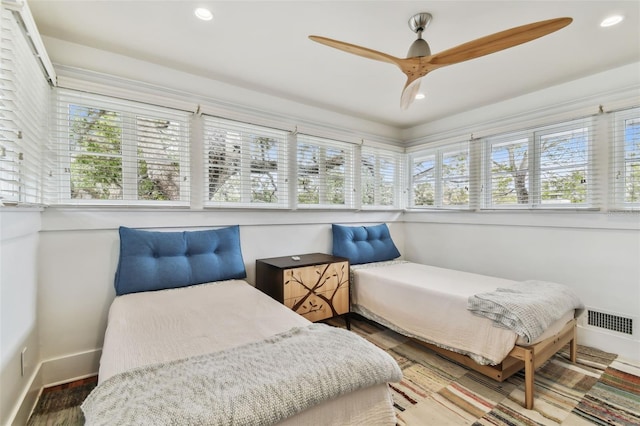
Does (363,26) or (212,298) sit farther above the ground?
(363,26)

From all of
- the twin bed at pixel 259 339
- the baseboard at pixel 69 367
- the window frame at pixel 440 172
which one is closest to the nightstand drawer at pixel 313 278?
the twin bed at pixel 259 339

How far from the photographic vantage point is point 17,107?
1.51 meters

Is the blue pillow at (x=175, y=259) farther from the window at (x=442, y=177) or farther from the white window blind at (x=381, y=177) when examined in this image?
the window at (x=442, y=177)

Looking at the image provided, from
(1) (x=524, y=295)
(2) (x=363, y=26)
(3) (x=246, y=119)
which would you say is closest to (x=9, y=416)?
(3) (x=246, y=119)

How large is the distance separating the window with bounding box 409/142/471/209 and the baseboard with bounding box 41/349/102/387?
153 inches

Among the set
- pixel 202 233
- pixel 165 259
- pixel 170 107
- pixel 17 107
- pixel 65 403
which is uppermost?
pixel 170 107

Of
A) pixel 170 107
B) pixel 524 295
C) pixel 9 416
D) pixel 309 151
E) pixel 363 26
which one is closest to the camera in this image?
pixel 9 416

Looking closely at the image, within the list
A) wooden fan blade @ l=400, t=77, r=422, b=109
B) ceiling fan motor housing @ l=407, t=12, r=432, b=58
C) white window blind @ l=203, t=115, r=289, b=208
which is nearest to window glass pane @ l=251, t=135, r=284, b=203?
white window blind @ l=203, t=115, r=289, b=208

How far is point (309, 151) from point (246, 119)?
823 millimetres

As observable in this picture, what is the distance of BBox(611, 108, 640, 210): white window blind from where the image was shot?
242 cm

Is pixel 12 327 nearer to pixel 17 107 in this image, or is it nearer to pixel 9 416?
pixel 9 416

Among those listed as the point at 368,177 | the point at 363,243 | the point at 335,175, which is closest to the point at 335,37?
the point at 335,175

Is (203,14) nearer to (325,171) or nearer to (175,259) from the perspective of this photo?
(175,259)

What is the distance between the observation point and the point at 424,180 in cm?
410
